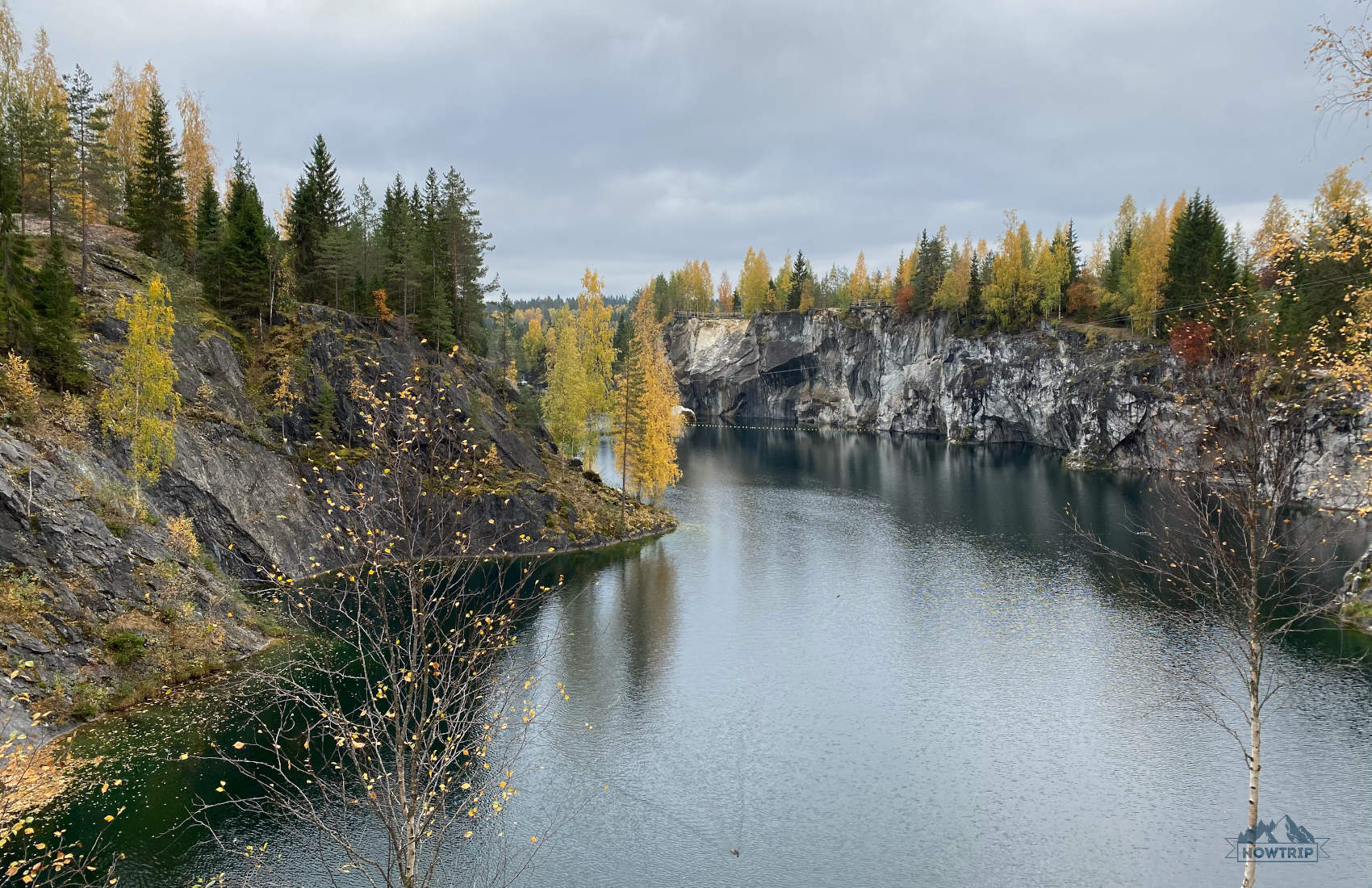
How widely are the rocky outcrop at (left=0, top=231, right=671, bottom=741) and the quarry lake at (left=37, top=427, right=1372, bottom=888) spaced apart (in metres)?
3.76

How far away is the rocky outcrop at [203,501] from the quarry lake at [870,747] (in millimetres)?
3758

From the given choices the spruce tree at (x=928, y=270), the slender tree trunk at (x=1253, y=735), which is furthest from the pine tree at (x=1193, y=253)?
the slender tree trunk at (x=1253, y=735)

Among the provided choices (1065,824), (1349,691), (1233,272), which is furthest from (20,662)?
(1233,272)

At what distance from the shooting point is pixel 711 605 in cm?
5003

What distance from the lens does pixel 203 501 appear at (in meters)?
45.9

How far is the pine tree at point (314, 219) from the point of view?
67.2 m

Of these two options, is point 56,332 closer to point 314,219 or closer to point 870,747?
point 314,219

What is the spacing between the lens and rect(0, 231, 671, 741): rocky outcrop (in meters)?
32.0

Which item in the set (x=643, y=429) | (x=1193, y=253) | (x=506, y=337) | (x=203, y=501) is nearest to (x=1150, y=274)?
(x=1193, y=253)

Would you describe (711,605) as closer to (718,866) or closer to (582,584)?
(582,584)

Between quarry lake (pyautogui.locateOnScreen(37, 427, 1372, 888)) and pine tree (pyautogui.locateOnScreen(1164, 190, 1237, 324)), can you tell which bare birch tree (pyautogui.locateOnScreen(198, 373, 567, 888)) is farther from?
pine tree (pyautogui.locateOnScreen(1164, 190, 1237, 324))

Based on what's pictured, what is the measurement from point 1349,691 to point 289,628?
51195mm

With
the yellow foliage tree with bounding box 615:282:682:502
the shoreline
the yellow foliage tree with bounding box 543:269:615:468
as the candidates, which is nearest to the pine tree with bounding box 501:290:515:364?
the yellow foliage tree with bounding box 543:269:615:468

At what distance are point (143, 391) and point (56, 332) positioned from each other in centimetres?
502
